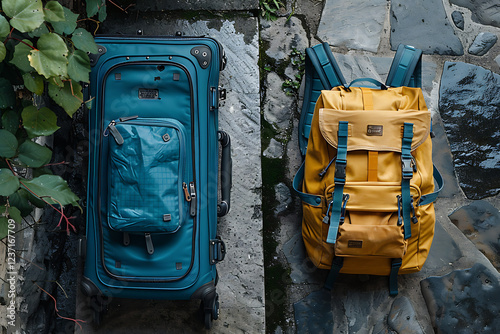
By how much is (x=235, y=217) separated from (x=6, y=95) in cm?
87

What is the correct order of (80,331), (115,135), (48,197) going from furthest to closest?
(80,331) → (115,135) → (48,197)

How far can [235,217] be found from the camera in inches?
A: 68.0

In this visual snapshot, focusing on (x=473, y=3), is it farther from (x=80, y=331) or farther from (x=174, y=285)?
(x=80, y=331)

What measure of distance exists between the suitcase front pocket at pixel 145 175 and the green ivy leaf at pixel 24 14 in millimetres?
460

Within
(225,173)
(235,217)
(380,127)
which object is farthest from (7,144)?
(380,127)

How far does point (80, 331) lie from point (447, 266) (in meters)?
1.36

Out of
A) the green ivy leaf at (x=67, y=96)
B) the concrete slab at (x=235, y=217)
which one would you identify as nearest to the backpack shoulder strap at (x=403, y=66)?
the concrete slab at (x=235, y=217)

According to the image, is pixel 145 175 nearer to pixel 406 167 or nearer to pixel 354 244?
pixel 354 244

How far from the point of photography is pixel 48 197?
3.76 feet

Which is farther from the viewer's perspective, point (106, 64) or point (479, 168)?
point (479, 168)

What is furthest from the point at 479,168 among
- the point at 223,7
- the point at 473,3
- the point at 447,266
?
the point at 223,7

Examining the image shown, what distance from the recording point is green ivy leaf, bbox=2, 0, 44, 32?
99cm

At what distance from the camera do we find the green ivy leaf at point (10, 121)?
1152 mm

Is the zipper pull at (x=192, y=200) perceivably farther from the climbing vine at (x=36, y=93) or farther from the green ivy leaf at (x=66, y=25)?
the green ivy leaf at (x=66, y=25)
